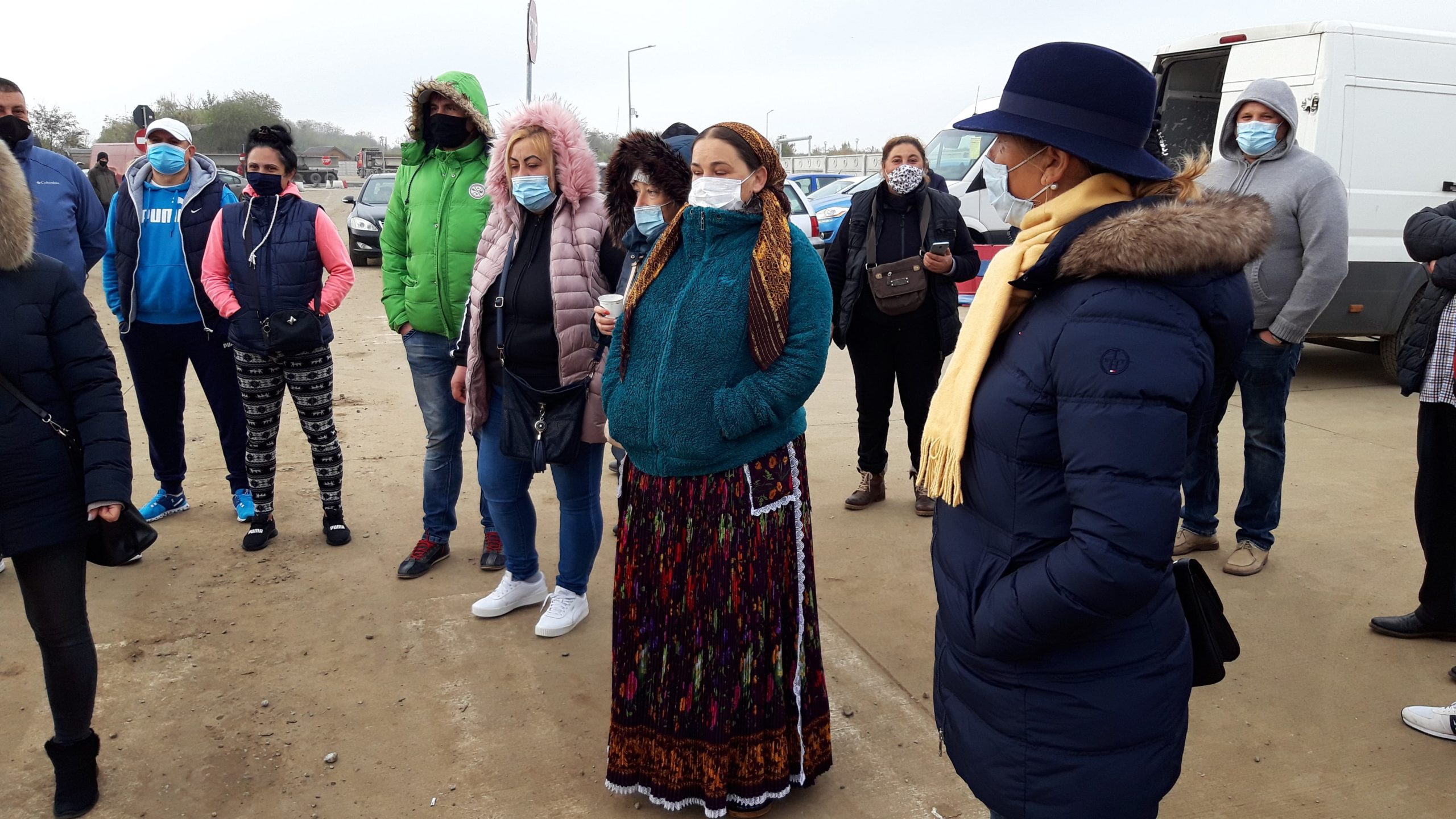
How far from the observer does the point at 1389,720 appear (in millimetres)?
3332

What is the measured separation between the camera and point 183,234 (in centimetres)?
491

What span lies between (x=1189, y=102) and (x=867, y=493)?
5835mm

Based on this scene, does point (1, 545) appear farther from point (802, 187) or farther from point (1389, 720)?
point (802, 187)

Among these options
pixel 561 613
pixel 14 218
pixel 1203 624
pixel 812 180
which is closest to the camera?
pixel 1203 624

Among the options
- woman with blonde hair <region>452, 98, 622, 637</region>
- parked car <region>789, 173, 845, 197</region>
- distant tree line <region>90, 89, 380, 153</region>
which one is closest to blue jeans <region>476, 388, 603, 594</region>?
woman with blonde hair <region>452, 98, 622, 637</region>

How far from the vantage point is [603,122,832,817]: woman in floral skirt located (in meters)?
2.67

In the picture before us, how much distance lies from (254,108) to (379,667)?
90.5 meters

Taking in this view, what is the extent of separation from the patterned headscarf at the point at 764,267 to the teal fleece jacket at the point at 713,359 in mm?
21

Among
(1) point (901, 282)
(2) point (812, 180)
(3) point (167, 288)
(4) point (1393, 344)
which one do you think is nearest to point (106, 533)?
(3) point (167, 288)

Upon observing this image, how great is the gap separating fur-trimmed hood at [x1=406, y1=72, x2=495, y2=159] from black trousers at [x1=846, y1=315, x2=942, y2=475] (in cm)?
214

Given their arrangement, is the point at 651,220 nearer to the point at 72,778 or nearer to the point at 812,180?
the point at 72,778

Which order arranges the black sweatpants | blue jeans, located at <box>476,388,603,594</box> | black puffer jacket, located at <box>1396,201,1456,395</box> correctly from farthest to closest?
the black sweatpants
blue jeans, located at <box>476,388,603,594</box>
black puffer jacket, located at <box>1396,201,1456,395</box>

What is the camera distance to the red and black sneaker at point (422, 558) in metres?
4.52

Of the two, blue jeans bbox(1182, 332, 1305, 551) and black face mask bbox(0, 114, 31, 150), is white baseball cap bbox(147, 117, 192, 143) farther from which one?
blue jeans bbox(1182, 332, 1305, 551)
